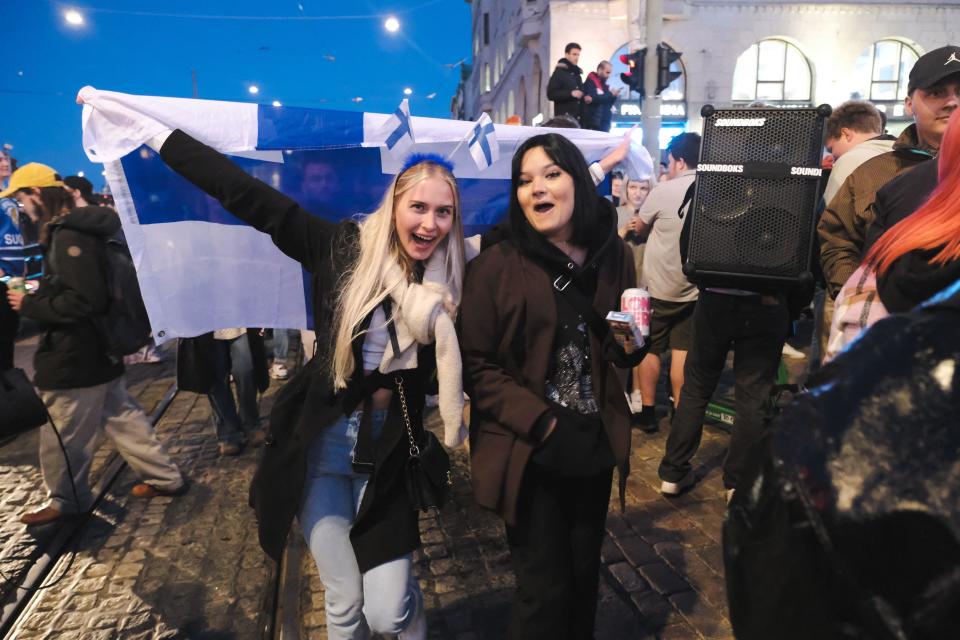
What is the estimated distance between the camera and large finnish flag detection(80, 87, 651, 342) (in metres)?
2.82

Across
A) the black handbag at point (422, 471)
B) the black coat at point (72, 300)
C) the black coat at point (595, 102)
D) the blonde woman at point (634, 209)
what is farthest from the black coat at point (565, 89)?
the black handbag at point (422, 471)

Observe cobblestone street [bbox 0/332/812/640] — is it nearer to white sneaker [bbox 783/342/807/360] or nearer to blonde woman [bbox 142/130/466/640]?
blonde woman [bbox 142/130/466/640]

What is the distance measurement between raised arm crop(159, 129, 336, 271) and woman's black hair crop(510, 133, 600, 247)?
71cm

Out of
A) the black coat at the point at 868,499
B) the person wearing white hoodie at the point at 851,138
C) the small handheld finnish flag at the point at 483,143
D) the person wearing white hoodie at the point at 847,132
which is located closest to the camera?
the black coat at the point at 868,499

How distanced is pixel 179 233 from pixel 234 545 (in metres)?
1.98

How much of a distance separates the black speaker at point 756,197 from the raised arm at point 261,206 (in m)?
2.10

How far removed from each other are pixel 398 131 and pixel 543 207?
44.6 inches

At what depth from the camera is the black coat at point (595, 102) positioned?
1034cm

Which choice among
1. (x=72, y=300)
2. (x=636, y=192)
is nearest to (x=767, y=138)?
(x=636, y=192)

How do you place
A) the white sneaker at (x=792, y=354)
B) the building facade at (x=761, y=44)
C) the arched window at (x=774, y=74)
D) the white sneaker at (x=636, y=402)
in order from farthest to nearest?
the arched window at (x=774, y=74) < the building facade at (x=761, y=44) < the white sneaker at (x=792, y=354) < the white sneaker at (x=636, y=402)

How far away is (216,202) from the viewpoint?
318cm

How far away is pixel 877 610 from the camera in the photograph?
0.73 meters

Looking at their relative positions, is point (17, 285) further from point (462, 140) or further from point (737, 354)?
point (737, 354)

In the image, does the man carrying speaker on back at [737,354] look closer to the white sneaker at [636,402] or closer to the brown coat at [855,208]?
the brown coat at [855,208]
